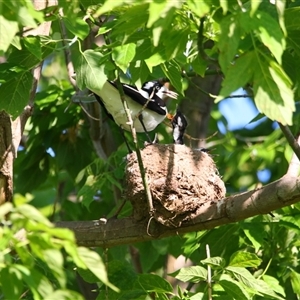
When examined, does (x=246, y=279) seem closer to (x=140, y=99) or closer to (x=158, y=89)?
(x=140, y=99)

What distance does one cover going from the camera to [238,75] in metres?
2.56

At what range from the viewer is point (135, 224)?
416 cm

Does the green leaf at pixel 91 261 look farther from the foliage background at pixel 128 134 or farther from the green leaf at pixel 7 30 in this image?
the green leaf at pixel 7 30

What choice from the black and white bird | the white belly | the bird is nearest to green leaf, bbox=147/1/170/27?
the white belly

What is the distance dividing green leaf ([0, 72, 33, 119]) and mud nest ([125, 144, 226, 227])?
0.90m

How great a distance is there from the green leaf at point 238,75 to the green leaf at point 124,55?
91cm

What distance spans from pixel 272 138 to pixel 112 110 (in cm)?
150

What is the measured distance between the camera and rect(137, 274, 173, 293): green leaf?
150 inches

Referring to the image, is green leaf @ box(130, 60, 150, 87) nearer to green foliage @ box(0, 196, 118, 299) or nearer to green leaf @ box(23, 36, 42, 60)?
green leaf @ box(23, 36, 42, 60)

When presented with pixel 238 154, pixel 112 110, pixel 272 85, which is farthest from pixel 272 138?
pixel 272 85

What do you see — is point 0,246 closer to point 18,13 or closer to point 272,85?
point 18,13

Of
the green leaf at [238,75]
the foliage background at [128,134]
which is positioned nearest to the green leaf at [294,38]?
the foliage background at [128,134]

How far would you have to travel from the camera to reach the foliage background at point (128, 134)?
7.92ft

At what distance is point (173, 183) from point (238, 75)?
2079mm
